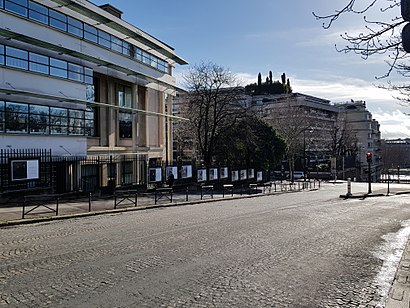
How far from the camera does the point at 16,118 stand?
2450cm

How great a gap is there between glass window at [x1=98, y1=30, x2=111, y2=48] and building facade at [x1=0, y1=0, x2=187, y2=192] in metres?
0.08

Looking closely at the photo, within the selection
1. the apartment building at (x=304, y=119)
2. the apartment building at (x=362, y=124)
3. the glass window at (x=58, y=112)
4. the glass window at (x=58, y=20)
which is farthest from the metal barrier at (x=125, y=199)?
the apartment building at (x=362, y=124)

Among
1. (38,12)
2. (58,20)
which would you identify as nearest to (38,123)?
(38,12)

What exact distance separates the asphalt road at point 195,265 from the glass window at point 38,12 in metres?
17.2

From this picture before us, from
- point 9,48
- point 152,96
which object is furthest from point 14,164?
point 152,96

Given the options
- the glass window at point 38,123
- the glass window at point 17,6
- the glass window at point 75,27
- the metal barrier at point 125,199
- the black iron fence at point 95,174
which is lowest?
the metal barrier at point 125,199

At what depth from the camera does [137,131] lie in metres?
38.6

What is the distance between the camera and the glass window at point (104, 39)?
108 ft

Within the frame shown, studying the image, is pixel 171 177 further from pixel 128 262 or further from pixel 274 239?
pixel 128 262

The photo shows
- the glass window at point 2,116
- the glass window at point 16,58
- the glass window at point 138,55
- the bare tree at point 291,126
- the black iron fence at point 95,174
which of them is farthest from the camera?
the bare tree at point 291,126

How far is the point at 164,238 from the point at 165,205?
1201 centimetres

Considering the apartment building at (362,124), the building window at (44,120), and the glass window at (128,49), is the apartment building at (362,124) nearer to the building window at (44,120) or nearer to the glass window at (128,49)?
the glass window at (128,49)

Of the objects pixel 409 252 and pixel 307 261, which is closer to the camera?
pixel 307 261

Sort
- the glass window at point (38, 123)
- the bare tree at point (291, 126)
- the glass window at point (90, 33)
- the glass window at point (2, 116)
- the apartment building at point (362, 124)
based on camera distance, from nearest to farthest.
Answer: the glass window at point (2, 116), the glass window at point (38, 123), the glass window at point (90, 33), the bare tree at point (291, 126), the apartment building at point (362, 124)
